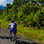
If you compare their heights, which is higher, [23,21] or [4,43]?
[4,43]

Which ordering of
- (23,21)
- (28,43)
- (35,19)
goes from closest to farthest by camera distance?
(28,43), (35,19), (23,21)

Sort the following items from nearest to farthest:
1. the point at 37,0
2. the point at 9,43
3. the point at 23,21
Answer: the point at 9,43 < the point at 23,21 < the point at 37,0

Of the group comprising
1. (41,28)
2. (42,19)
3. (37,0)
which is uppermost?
(37,0)

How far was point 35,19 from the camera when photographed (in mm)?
19328

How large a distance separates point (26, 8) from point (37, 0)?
795 centimetres

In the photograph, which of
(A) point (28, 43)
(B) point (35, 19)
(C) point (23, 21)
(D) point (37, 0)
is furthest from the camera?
(D) point (37, 0)

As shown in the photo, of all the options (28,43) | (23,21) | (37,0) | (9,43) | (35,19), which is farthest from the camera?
(37,0)

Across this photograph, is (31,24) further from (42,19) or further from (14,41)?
(14,41)

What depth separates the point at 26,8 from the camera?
24.5 m

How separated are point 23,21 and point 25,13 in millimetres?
2169

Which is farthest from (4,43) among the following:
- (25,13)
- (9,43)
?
(25,13)

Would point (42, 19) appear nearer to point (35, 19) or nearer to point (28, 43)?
point (35, 19)

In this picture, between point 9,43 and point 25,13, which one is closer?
point 9,43

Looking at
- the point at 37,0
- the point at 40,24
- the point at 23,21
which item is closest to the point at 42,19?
the point at 40,24
